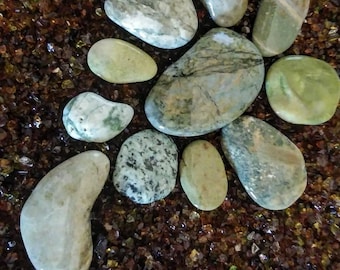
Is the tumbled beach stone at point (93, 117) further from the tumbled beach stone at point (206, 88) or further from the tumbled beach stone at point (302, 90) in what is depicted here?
the tumbled beach stone at point (302, 90)

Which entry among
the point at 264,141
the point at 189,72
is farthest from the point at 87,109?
the point at 264,141

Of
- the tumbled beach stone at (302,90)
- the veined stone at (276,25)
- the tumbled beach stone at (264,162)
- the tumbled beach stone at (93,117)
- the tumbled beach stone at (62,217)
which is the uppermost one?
the veined stone at (276,25)

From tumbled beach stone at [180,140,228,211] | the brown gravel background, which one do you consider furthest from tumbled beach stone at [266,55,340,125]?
tumbled beach stone at [180,140,228,211]

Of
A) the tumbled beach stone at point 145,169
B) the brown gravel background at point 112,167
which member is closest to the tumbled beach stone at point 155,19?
the brown gravel background at point 112,167

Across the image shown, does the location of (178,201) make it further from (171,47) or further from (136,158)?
(171,47)

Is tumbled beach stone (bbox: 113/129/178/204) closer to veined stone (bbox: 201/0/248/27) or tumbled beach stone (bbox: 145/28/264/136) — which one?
tumbled beach stone (bbox: 145/28/264/136)

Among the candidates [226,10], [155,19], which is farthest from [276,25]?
[155,19]

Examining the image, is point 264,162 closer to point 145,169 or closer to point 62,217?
point 145,169
